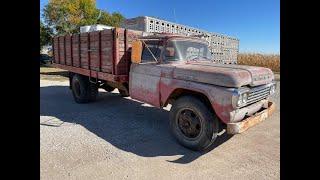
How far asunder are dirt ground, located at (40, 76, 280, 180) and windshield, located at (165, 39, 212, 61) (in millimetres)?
1658

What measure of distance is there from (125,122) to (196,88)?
8.35 ft

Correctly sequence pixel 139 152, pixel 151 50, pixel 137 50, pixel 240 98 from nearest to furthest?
1. pixel 240 98
2. pixel 139 152
3. pixel 137 50
4. pixel 151 50

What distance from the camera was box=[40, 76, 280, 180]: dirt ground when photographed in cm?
415

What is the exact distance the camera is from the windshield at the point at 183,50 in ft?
19.5

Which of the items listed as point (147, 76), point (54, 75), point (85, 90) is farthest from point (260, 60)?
point (147, 76)

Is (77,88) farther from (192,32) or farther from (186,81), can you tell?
(192,32)

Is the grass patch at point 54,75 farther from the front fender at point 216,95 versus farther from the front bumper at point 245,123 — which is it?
the front bumper at point 245,123

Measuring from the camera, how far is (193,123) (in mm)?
5145

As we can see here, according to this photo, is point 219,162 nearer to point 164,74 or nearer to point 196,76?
point 196,76
